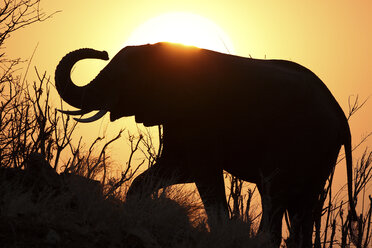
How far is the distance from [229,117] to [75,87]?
2.16 m

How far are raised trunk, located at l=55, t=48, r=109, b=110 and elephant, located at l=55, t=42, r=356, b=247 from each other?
0.01 m

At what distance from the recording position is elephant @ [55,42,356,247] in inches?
328

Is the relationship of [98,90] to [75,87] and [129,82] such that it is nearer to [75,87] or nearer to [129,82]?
[75,87]

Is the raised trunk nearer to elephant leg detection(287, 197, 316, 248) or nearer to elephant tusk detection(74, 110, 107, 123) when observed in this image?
elephant tusk detection(74, 110, 107, 123)

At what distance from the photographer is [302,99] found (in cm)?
853

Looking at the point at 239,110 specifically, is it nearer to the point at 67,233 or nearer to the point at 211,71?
the point at 211,71

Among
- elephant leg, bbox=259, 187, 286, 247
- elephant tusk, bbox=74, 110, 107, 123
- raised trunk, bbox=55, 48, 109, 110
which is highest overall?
raised trunk, bbox=55, 48, 109, 110

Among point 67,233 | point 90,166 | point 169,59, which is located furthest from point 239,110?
point 67,233

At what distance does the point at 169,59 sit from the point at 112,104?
3.20 feet

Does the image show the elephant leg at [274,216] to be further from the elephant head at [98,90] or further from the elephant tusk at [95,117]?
the elephant tusk at [95,117]

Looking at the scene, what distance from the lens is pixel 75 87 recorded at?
30.3 ft

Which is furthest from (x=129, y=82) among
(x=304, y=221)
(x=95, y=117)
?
(x=304, y=221)

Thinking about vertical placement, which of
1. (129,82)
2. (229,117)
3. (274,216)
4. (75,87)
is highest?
(129,82)

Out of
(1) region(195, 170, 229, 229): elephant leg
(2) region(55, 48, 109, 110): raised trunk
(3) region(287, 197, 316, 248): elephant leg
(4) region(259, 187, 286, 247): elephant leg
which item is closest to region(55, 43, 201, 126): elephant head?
(2) region(55, 48, 109, 110): raised trunk
